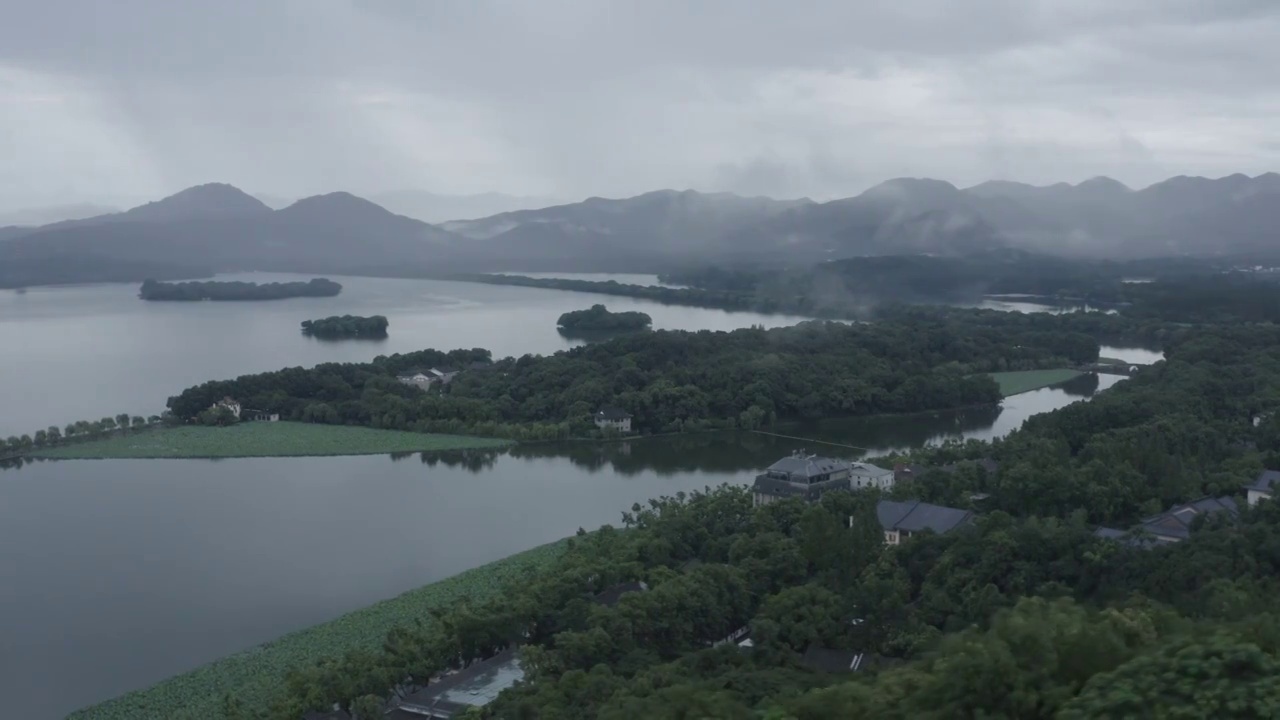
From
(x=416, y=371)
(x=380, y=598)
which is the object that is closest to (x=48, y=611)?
(x=380, y=598)

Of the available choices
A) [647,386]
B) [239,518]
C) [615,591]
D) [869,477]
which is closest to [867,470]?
[869,477]

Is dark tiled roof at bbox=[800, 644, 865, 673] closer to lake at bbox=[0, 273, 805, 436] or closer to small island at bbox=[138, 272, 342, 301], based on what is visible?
lake at bbox=[0, 273, 805, 436]

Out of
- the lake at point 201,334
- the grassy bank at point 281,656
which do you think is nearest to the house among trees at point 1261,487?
the grassy bank at point 281,656

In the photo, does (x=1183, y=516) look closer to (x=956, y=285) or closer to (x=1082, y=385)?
(x=1082, y=385)

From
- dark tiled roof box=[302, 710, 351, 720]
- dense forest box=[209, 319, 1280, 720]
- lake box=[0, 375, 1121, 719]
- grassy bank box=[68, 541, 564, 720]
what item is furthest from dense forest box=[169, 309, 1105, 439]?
dark tiled roof box=[302, 710, 351, 720]

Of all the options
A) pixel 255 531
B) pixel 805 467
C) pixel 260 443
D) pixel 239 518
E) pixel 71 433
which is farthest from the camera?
pixel 71 433

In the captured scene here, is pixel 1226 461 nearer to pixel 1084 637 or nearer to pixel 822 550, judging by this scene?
pixel 822 550
